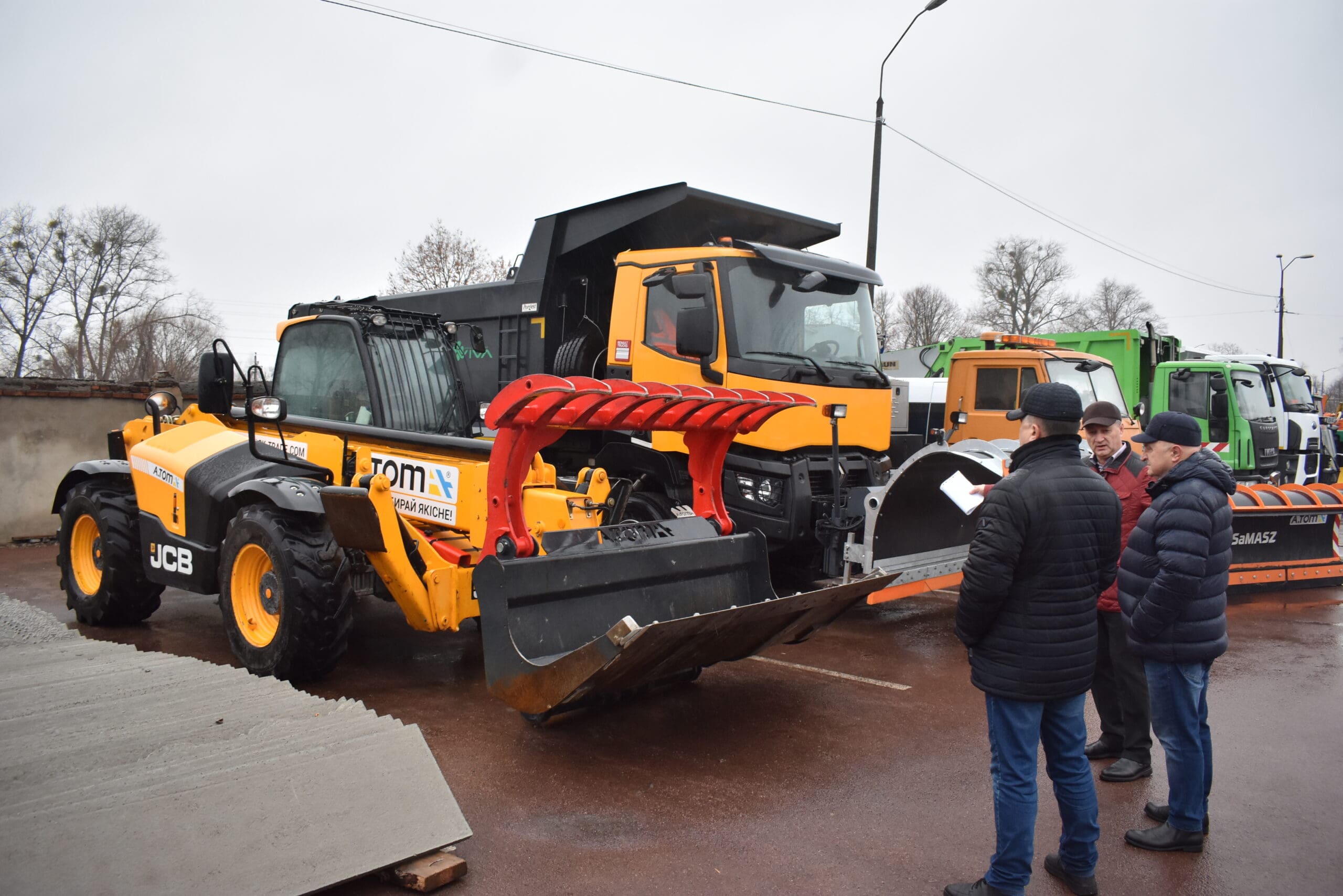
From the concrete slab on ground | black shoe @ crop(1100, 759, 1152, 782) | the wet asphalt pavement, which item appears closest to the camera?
the concrete slab on ground

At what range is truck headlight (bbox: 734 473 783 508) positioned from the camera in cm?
688

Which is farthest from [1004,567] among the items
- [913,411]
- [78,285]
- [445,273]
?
[78,285]

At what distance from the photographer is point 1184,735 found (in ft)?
12.1

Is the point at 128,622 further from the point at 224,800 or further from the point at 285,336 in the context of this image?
the point at 224,800

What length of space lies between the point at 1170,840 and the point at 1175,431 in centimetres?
170

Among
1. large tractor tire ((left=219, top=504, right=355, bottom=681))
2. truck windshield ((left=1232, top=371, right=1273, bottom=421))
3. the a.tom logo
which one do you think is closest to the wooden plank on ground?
large tractor tire ((left=219, top=504, right=355, bottom=681))

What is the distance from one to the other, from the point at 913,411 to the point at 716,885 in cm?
1063

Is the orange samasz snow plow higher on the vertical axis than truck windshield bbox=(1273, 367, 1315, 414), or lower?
lower

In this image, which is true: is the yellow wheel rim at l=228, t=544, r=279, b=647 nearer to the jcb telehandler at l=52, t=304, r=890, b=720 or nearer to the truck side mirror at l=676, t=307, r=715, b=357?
the jcb telehandler at l=52, t=304, r=890, b=720

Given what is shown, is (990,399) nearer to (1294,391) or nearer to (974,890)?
(1294,391)

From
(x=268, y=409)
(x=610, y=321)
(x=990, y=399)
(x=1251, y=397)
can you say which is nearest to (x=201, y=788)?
(x=268, y=409)

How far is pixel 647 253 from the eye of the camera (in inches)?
292

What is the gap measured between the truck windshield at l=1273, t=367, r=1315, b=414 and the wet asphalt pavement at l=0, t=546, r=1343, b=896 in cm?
1018

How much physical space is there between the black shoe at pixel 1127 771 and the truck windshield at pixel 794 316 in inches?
146
